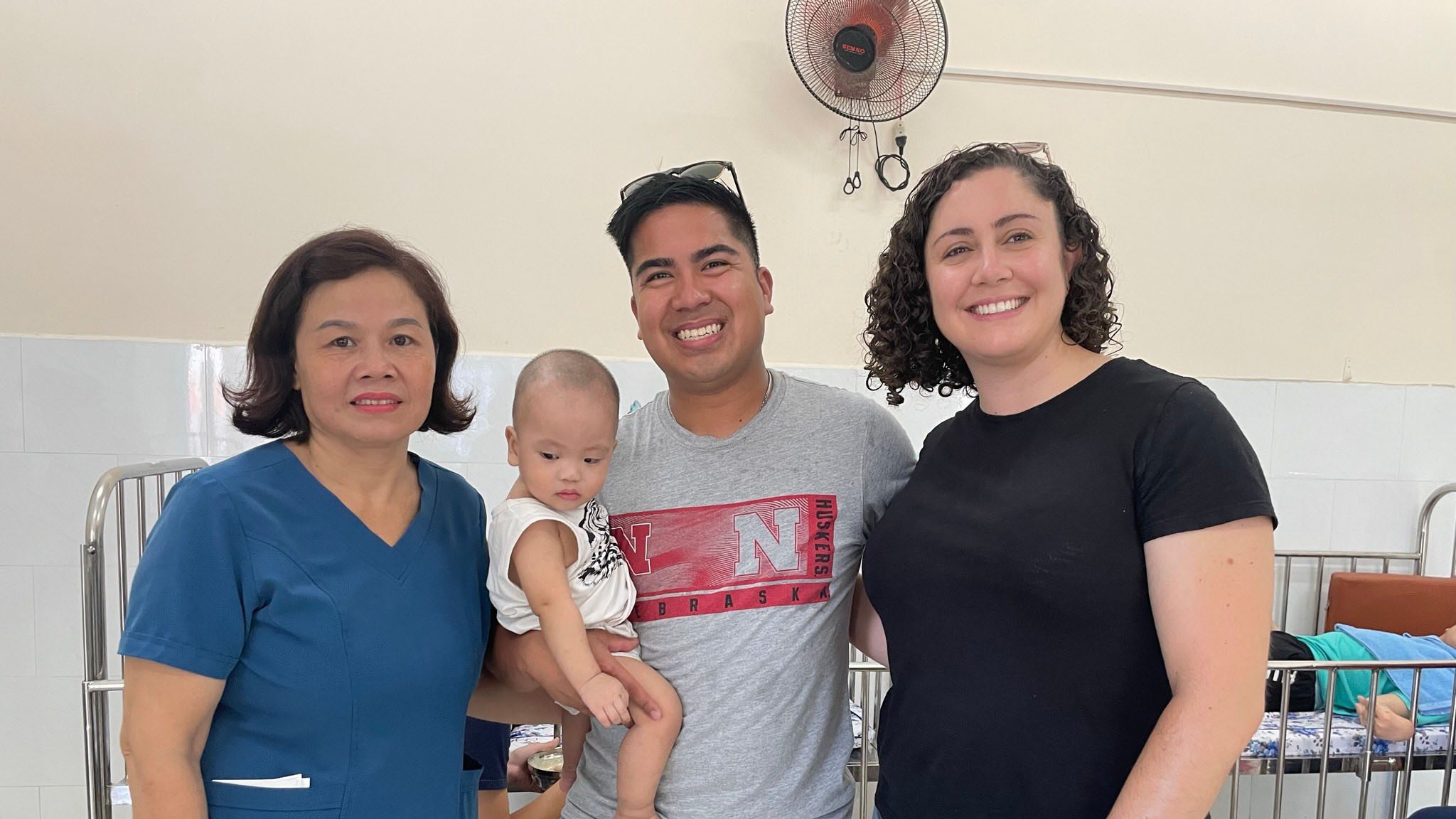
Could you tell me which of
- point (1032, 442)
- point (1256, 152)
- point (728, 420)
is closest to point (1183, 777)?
point (1032, 442)

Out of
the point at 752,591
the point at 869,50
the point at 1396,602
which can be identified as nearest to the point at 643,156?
the point at 869,50

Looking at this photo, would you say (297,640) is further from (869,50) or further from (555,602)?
(869,50)

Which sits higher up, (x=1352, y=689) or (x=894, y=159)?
(x=894, y=159)

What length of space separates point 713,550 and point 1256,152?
3.32m

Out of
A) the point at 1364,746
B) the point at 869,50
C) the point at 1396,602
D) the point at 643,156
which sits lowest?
the point at 1364,746

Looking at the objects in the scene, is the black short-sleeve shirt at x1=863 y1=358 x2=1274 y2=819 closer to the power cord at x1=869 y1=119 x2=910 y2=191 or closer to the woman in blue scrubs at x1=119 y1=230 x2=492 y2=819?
the woman in blue scrubs at x1=119 y1=230 x2=492 y2=819

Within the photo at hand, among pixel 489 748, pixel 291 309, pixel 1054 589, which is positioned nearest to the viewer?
pixel 1054 589

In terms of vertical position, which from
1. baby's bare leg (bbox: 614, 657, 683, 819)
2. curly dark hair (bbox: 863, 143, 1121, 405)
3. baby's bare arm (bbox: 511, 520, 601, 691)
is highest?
curly dark hair (bbox: 863, 143, 1121, 405)

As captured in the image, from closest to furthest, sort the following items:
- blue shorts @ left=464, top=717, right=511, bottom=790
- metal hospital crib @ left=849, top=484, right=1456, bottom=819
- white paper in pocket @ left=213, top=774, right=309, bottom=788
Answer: white paper in pocket @ left=213, top=774, right=309, bottom=788
blue shorts @ left=464, top=717, right=511, bottom=790
metal hospital crib @ left=849, top=484, right=1456, bottom=819

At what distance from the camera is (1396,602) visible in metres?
3.12

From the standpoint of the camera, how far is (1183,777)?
39.2 inches

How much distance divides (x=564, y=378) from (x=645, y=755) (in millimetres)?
631

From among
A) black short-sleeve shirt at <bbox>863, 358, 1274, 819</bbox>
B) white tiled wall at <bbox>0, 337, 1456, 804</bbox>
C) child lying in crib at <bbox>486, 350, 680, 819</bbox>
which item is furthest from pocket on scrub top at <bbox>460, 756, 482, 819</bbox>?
white tiled wall at <bbox>0, 337, 1456, 804</bbox>

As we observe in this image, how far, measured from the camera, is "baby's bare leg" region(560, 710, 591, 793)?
151cm
